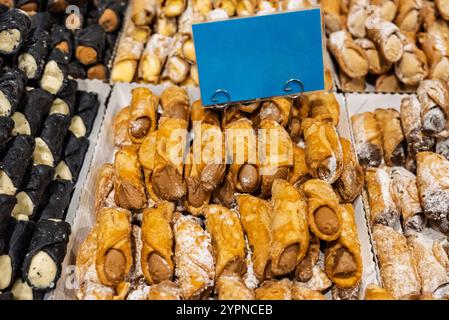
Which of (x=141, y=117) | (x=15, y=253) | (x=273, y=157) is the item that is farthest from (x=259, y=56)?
(x=15, y=253)

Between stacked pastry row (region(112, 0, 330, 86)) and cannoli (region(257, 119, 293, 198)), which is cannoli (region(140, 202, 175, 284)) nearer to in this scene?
cannoli (region(257, 119, 293, 198))

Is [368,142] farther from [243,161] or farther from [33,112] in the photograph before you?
[33,112]

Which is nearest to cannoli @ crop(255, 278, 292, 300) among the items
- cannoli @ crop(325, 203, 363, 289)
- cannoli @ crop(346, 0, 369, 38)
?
cannoli @ crop(325, 203, 363, 289)

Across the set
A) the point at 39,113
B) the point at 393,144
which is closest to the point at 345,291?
the point at 393,144

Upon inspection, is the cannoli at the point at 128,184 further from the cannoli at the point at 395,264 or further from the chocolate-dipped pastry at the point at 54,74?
the cannoli at the point at 395,264

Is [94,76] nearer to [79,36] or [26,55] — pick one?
[79,36]

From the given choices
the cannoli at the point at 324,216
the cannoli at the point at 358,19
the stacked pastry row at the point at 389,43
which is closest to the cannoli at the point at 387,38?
the stacked pastry row at the point at 389,43
